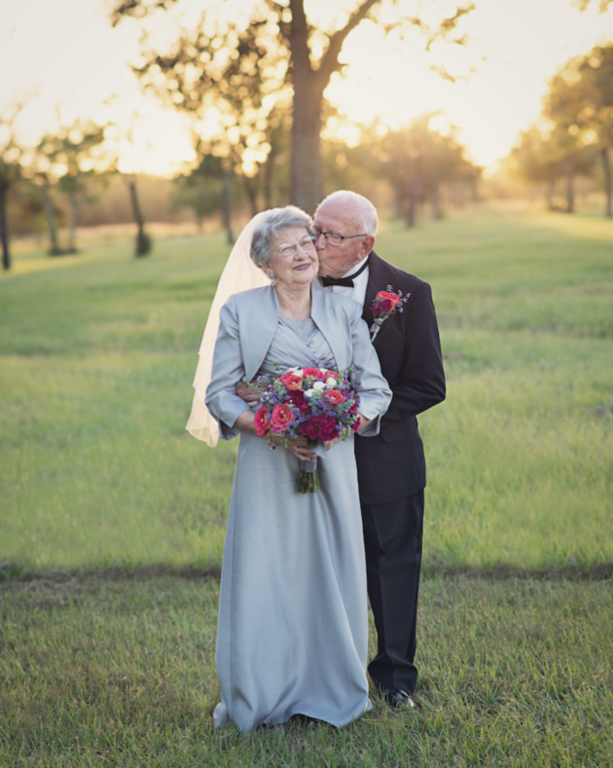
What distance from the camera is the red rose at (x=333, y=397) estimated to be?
308 cm

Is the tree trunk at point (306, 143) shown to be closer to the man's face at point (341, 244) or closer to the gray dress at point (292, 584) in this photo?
the man's face at point (341, 244)

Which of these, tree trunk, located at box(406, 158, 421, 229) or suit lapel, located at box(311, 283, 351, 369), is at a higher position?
tree trunk, located at box(406, 158, 421, 229)

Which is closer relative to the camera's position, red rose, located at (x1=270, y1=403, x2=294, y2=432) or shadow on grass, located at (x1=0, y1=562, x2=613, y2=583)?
red rose, located at (x1=270, y1=403, x2=294, y2=432)

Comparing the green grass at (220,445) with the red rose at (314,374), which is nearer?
the red rose at (314,374)

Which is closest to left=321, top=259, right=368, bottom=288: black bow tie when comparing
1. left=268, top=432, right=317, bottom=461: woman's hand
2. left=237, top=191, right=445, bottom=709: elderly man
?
left=237, top=191, right=445, bottom=709: elderly man

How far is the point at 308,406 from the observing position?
3.12 m

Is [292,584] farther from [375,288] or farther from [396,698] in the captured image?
[375,288]

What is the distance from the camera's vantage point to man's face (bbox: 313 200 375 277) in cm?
355

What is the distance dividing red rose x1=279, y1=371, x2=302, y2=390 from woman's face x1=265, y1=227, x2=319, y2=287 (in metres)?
0.53

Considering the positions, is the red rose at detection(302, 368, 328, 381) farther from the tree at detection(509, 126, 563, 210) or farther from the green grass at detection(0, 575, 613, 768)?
the tree at detection(509, 126, 563, 210)

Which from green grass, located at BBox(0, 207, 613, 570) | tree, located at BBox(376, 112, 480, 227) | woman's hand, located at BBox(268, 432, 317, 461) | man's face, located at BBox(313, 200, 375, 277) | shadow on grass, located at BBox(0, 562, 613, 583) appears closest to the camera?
woman's hand, located at BBox(268, 432, 317, 461)

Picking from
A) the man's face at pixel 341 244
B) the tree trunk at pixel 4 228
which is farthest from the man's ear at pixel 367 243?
the tree trunk at pixel 4 228

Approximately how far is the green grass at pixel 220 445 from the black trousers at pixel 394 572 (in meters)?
1.75

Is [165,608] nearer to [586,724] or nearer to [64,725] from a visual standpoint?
[64,725]
